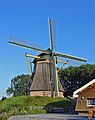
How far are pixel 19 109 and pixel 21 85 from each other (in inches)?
1956

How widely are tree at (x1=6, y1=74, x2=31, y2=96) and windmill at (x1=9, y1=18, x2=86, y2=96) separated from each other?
1445 inches

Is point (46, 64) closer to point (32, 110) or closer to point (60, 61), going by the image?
point (60, 61)

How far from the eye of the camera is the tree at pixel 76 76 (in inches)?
2109

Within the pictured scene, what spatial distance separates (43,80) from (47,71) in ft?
4.34

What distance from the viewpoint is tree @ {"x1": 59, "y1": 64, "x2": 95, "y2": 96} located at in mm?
53578

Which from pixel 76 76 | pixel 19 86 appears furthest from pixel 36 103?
pixel 19 86

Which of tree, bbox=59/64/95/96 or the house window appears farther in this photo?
tree, bbox=59/64/95/96

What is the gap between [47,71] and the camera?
117 feet

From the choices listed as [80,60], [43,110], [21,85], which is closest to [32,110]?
[43,110]

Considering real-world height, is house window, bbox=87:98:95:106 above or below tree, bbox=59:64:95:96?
below

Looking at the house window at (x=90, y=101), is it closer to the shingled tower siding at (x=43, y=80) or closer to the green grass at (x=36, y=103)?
the green grass at (x=36, y=103)

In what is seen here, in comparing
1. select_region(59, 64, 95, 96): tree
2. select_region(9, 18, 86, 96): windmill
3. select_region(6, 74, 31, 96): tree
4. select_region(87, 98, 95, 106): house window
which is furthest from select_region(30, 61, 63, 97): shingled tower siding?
select_region(6, 74, 31, 96): tree

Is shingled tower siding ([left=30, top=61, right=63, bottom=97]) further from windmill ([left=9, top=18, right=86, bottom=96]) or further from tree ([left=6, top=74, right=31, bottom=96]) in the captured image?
tree ([left=6, top=74, right=31, bottom=96])

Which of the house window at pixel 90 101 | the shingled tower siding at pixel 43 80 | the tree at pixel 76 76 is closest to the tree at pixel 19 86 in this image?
the tree at pixel 76 76
